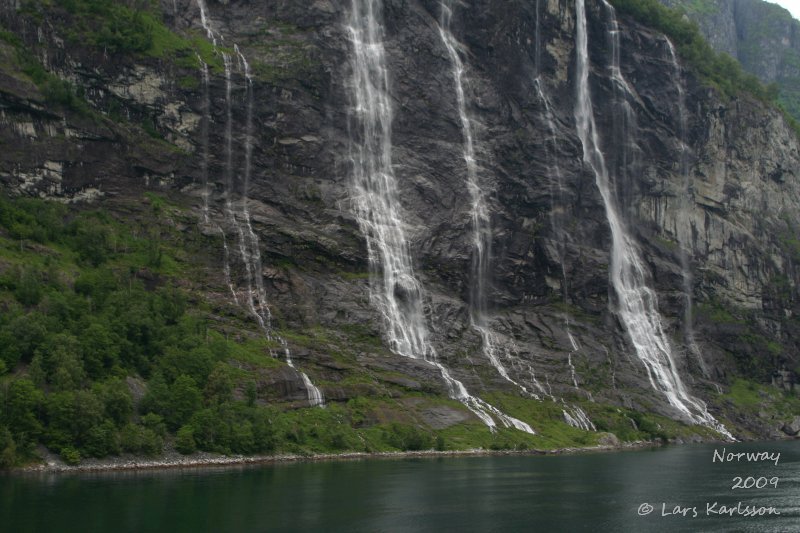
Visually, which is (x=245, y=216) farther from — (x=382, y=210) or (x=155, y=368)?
(x=155, y=368)

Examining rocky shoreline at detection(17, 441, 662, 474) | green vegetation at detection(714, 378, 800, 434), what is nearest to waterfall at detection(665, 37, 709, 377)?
green vegetation at detection(714, 378, 800, 434)

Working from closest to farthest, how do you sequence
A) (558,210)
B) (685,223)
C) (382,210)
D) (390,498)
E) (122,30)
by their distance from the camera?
1. (390,498)
2. (122,30)
3. (382,210)
4. (558,210)
5. (685,223)

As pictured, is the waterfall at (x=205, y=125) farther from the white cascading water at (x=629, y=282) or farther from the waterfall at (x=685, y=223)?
the waterfall at (x=685, y=223)

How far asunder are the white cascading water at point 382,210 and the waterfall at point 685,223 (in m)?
45.8

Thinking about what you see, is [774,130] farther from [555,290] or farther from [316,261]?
[316,261]

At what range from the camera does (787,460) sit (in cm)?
8469

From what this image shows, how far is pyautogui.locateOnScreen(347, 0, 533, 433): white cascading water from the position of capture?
10681 cm

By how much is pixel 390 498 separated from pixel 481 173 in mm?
79570

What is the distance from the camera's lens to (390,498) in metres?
54.4

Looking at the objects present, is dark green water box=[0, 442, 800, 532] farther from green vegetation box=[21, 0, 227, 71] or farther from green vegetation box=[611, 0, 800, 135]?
green vegetation box=[611, 0, 800, 135]

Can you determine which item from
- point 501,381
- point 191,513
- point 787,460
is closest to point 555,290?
point 501,381

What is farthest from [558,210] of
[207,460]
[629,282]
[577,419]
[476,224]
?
[207,460]

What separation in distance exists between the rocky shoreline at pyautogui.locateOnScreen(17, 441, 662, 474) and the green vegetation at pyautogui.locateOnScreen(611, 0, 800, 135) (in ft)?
300

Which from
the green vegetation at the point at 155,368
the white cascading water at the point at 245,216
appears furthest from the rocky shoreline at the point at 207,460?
the white cascading water at the point at 245,216
